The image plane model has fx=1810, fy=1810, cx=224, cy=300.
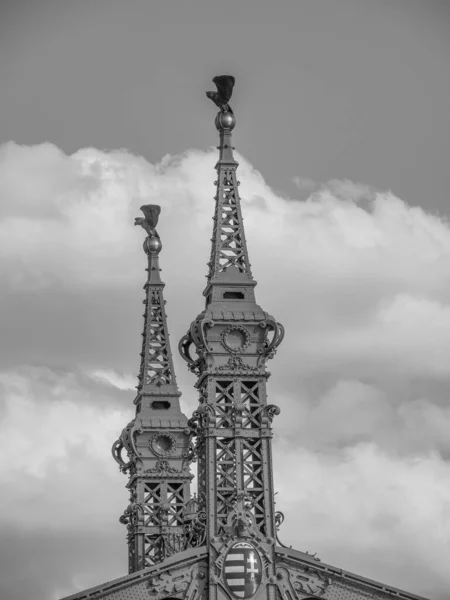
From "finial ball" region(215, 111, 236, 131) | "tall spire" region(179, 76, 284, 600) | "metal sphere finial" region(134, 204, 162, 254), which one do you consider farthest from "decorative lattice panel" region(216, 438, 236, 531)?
"metal sphere finial" region(134, 204, 162, 254)

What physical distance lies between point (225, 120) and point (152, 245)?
1168 inches

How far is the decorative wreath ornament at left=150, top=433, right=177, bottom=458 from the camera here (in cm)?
13175

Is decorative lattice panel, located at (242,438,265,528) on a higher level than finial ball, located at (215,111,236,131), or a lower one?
lower

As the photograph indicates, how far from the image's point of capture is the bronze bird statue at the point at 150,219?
137 m

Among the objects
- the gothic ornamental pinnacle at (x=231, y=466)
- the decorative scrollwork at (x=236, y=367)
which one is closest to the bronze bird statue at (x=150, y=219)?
the gothic ornamental pinnacle at (x=231, y=466)

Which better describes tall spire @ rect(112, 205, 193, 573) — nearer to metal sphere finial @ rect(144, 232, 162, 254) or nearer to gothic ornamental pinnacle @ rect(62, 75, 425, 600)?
metal sphere finial @ rect(144, 232, 162, 254)

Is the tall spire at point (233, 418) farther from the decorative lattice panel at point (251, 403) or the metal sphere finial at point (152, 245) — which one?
the metal sphere finial at point (152, 245)

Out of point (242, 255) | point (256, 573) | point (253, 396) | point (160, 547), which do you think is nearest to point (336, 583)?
point (256, 573)

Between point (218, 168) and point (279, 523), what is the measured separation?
22056mm

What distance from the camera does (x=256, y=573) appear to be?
99.8 meters

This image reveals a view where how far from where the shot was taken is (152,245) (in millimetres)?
137500

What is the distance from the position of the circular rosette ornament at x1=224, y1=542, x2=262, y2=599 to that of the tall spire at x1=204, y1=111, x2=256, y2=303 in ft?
48.4

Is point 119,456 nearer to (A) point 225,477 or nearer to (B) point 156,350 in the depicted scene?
(B) point 156,350

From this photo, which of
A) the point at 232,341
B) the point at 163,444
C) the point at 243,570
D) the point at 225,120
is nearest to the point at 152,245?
the point at 163,444
